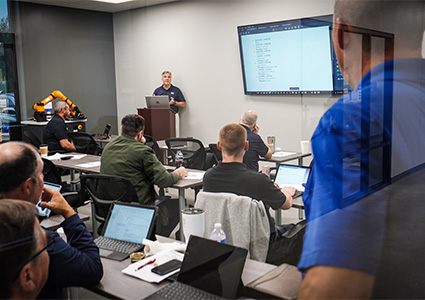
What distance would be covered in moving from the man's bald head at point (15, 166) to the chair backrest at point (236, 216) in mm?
731

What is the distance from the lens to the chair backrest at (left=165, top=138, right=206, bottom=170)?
3.61 metres

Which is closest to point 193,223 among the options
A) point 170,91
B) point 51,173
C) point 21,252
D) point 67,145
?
point 21,252

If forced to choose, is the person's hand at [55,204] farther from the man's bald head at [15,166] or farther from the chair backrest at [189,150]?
the chair backrest at [189,150]

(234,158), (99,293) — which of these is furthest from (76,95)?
(99,293)

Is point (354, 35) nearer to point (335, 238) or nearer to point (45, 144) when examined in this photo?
point (335, 238)

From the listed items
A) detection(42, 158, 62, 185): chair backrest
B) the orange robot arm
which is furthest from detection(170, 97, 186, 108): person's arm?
detection(42, 158, 62, 185): chair backrest

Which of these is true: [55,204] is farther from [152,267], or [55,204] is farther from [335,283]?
[335,283]

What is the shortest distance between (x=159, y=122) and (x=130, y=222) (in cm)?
202

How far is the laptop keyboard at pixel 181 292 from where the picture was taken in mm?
1112

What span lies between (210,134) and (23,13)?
1.86m

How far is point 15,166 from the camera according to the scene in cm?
139

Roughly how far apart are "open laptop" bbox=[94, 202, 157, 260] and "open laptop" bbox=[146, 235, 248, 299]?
45 cm

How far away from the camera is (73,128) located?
14.3 feet

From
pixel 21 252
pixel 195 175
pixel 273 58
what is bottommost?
pixel 195 175
